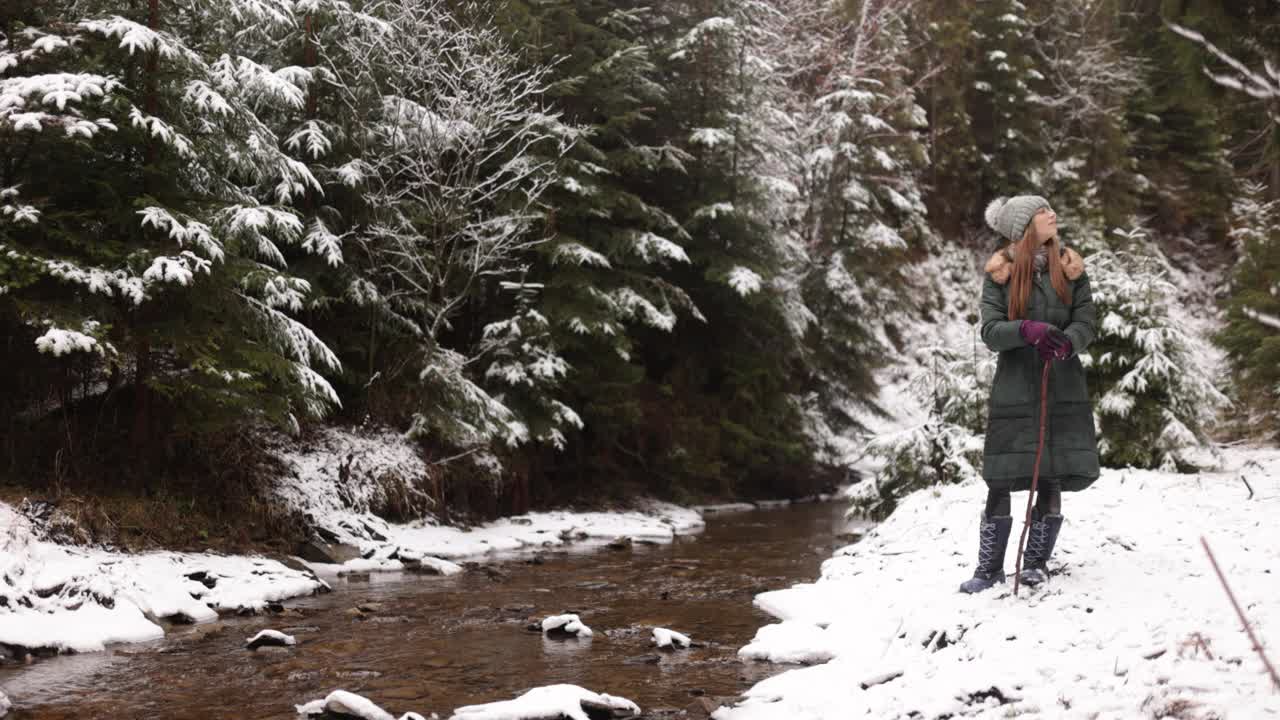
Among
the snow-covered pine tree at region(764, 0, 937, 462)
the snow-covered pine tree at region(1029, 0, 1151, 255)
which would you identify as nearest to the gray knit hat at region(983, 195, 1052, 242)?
the snow-covered pine tree at region(764, 0, 937, 462)

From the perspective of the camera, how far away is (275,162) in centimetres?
1073

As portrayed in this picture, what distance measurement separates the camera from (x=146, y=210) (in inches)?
339

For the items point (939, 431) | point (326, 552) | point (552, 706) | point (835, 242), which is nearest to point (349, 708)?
point (552, 706)

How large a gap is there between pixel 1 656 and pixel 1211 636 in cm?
707

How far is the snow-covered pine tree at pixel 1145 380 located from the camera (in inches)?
439

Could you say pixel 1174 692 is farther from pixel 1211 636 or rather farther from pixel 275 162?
pixel 275 162

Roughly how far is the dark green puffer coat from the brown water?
6.64 ft

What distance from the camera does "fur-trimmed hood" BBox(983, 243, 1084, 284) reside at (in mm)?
5625

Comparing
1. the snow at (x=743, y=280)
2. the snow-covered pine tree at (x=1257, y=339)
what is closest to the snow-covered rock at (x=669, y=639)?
the snow-covered pine tree at (x=1257, y=339)

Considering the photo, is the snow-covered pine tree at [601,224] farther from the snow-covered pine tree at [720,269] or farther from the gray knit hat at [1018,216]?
the gray knit hat at [1018,216]

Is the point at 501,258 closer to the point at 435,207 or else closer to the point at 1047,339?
the point at 435,207

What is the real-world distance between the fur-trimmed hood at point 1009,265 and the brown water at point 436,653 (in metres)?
2.83

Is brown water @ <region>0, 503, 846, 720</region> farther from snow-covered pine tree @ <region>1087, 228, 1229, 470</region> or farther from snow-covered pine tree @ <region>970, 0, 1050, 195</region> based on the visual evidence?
snow-covered pine tree @ <region>970, 0, 1050, 195</region>

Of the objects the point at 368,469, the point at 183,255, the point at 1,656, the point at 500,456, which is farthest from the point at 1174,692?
the point at 500,456
